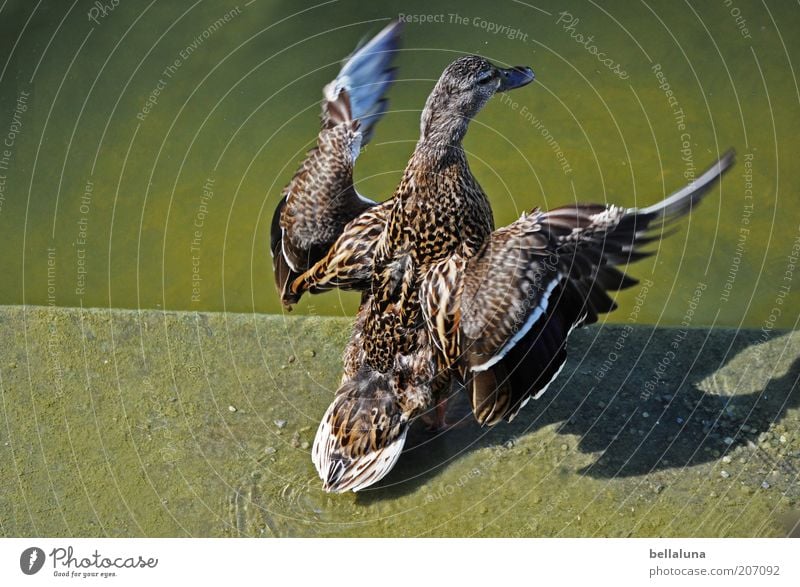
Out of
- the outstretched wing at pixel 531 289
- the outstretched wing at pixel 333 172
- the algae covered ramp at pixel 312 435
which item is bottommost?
the algae covered ramp at pixel 312 435

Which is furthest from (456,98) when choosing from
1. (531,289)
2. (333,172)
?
(531,289)

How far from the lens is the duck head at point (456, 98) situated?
4.30 meters

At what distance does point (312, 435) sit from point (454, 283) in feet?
3.89

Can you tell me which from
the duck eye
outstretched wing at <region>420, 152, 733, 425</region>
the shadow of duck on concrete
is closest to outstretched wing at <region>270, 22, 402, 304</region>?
outstretched wing at <region>420, 152, 733, 425</region>

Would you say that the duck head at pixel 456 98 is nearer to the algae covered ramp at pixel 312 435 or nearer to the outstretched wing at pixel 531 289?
the outstretched wing at pixel 531 289

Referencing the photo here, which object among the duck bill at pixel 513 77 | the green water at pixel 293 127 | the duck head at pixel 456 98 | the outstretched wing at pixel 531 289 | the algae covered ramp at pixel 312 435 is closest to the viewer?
the outstretched wing at pixel 531 289

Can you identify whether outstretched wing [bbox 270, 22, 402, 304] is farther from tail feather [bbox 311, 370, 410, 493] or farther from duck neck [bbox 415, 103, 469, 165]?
tail feather [bbox 311, 370, 410, 493]

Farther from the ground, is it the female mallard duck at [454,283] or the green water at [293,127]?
the green water at [293,127]

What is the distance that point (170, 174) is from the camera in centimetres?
664

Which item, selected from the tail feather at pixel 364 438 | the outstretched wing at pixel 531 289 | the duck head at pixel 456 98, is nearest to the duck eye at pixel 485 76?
the duck head at pixel 456 98

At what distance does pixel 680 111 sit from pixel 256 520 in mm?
4075

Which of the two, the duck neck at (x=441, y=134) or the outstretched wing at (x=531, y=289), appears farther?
the duck neck at (x=441, y=134)

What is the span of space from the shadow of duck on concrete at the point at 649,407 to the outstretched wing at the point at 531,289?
57 cm

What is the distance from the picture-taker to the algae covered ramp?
457 centimetres
